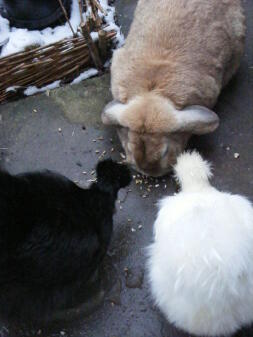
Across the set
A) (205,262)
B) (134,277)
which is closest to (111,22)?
(134,277)

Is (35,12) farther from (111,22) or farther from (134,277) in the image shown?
(134,277)

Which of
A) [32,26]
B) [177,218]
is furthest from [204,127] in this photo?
[32,26]

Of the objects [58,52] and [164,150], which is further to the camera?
[58,52]

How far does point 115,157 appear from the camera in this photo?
3527mm

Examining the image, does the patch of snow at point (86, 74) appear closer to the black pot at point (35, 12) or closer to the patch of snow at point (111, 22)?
the patch of snow at point (111, 22)

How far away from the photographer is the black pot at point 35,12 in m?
4.17

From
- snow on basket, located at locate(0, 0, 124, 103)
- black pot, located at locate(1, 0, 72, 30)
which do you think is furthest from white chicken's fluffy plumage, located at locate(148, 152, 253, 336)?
black pot, located at locate(1, 0, 72, 30)

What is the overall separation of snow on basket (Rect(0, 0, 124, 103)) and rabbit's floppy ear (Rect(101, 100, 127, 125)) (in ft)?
2.47

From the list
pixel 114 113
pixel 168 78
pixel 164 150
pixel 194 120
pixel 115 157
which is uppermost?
pixel 168 78

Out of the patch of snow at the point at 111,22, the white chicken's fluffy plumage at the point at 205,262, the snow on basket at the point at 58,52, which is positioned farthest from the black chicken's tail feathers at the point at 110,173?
the patch of snow at the point at 111,22

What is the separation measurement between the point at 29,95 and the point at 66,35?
0.58 m

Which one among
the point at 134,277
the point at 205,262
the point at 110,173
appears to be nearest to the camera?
the point at 205,262

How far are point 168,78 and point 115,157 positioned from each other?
0.70m

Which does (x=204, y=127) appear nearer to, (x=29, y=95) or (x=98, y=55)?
(x=98, y=55)
